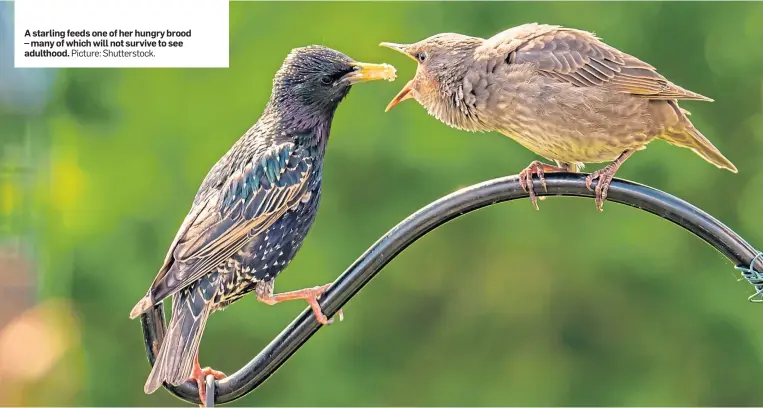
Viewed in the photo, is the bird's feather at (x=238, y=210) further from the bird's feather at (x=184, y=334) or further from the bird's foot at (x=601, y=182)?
the bird's foot at (x=601, y=182)

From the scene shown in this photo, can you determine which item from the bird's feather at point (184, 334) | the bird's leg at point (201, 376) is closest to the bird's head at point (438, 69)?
the bird's feather at point (184, 334)

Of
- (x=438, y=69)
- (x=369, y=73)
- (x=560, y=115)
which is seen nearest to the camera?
(x=369, y=73)

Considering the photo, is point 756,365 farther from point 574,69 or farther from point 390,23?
point 574,69

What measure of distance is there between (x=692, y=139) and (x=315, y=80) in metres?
1.22

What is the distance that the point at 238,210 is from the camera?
10.4ft

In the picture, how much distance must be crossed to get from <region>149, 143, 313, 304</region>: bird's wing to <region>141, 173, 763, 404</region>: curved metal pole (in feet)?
1.26

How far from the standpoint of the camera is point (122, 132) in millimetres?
6301

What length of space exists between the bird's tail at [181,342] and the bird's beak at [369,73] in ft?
2.58

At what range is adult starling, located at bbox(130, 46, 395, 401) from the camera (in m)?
3.01

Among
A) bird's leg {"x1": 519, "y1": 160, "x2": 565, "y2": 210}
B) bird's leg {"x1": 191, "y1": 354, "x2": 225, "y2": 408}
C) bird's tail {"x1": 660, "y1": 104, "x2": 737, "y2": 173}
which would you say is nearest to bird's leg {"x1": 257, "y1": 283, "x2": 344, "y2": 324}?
bird's leg {"x1": 191, "y1": 354, "x2": 225, "y2": 408}

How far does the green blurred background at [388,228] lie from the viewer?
6.18 m

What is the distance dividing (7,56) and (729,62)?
4.16 metres

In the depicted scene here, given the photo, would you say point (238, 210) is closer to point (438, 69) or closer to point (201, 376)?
point (201, 376)

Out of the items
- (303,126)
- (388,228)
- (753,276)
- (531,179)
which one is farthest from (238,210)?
(388,228)
